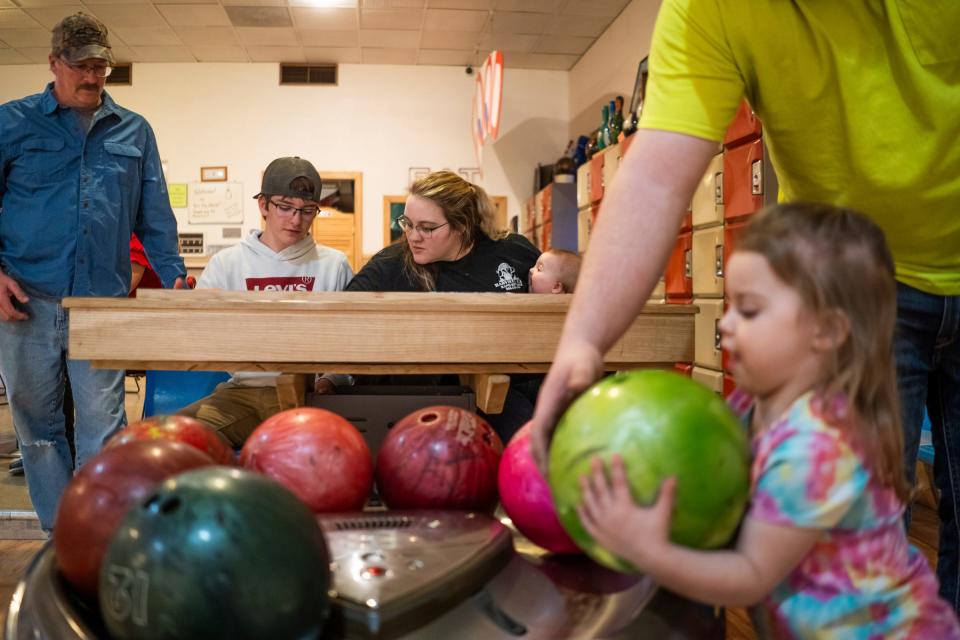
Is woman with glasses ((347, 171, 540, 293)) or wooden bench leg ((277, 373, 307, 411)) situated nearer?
wooden bench leg ((277, 373, 307, 411))

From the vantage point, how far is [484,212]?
3201 millimetres

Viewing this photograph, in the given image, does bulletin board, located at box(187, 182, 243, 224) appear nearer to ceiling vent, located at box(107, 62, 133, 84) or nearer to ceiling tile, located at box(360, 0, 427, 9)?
ceiling vent, located at box(107, 62, 133, 84)

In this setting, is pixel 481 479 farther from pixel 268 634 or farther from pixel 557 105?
pixel 557 105

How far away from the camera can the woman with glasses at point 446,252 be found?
3.02m

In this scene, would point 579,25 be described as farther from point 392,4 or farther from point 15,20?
point 15,20

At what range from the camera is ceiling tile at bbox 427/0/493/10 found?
6.95 meters

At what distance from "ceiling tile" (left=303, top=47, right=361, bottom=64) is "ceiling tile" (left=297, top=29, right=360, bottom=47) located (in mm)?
88

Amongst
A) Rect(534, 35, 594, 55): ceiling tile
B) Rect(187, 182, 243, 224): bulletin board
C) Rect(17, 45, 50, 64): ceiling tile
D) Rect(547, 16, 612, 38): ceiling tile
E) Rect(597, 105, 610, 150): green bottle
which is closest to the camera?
Rect(597, 105, 610, 150): green bottle

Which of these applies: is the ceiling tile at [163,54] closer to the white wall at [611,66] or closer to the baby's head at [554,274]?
the white wall at [611,66]

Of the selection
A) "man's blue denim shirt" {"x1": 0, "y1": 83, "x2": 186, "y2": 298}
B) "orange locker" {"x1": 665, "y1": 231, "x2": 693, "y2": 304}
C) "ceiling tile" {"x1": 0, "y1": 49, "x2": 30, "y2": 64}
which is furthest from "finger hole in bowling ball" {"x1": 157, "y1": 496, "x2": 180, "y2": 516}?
"ceiling tile" {"x1": 0, "y1": 49, "x2": 30, "y2": 64}

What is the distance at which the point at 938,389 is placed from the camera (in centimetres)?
142

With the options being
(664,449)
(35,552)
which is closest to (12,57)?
(35,552)

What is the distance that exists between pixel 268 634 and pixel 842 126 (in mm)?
1119

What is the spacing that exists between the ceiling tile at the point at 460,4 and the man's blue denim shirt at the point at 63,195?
4410 millimetres
